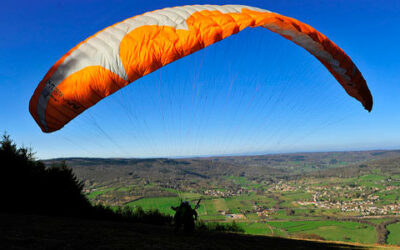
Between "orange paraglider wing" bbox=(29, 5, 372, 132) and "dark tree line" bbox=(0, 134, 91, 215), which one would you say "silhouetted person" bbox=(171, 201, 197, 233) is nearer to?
"orange paraglider wing" bbox=(29, 5, 372, 132)

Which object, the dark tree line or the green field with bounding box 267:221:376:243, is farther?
the green field with bounding box 267:221:376:243

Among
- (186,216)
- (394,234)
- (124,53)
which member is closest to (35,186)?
(186,216)

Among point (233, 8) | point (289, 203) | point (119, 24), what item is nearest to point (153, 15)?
point (119, 24)

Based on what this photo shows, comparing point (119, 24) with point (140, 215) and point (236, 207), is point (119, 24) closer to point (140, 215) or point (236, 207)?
point (140, 215)

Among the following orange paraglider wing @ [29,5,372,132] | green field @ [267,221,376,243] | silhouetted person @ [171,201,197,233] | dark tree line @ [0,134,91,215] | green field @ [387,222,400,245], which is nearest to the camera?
orange paraglider wing @ [29,5,372,132]

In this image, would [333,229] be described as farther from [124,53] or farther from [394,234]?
[124,53]

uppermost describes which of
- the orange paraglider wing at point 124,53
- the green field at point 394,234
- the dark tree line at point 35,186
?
the orange paraglider wing at point 124,53

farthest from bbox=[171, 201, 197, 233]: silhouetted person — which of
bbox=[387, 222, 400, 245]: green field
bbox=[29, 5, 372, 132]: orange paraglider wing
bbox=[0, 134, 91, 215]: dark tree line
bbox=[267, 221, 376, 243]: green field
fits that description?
bbox=[387, 222, 400, 245]: green field

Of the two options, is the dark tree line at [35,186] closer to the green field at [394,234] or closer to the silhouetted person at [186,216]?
the silhouetted person at [186,216]

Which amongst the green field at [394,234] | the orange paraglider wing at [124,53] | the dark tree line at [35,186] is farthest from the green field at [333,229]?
the orange paraglider wing at [124,53]
